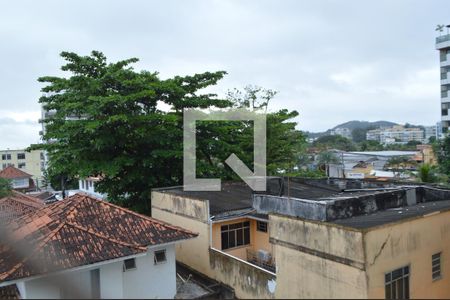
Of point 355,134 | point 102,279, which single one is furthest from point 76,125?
point 355,134

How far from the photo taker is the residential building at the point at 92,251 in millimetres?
7914

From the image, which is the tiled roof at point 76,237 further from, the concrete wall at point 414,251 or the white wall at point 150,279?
the concrete wall at point 414,251

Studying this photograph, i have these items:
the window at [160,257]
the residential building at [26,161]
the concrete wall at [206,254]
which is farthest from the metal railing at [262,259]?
the residential building at [26,161]

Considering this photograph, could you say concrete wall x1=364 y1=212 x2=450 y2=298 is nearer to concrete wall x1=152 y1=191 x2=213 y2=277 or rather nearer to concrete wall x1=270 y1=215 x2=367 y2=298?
concrete wall x1=270 y1=215 x2=367 y2=298

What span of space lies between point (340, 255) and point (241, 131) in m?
13.3

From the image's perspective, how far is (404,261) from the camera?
7.83 meters

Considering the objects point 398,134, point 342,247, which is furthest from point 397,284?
point 398,134

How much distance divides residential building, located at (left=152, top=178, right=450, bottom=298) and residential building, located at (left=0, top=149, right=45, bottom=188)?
4869 centimetres

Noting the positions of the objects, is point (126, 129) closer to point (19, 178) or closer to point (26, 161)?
point (19, 178)

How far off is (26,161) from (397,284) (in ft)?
190

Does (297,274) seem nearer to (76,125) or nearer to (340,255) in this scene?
(340,255)

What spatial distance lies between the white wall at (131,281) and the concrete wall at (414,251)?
506cm

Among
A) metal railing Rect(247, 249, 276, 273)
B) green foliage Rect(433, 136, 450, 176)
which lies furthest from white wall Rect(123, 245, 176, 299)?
green foliage Rect(433, 136, 450, 176)

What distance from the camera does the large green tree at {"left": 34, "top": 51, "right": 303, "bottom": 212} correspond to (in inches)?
587
